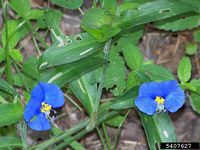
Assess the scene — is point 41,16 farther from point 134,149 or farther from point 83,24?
point 134,149

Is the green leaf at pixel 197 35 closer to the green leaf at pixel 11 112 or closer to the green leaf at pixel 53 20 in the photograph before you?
the green leaf at pixel 53 20

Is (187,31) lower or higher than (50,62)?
lower

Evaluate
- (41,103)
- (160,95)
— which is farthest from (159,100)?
(41,103)

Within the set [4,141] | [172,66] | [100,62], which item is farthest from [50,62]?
[172,66]

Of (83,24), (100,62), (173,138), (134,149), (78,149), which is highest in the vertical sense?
(83,24)

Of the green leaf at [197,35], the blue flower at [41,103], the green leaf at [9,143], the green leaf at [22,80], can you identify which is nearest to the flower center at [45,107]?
the blue flower at [41,103]

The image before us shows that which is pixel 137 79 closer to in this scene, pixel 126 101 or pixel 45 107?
pixel 126 101

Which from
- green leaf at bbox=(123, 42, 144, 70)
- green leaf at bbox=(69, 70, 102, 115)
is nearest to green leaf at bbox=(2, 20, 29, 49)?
green leaf at bbox=(69, 70, 102, 115)
